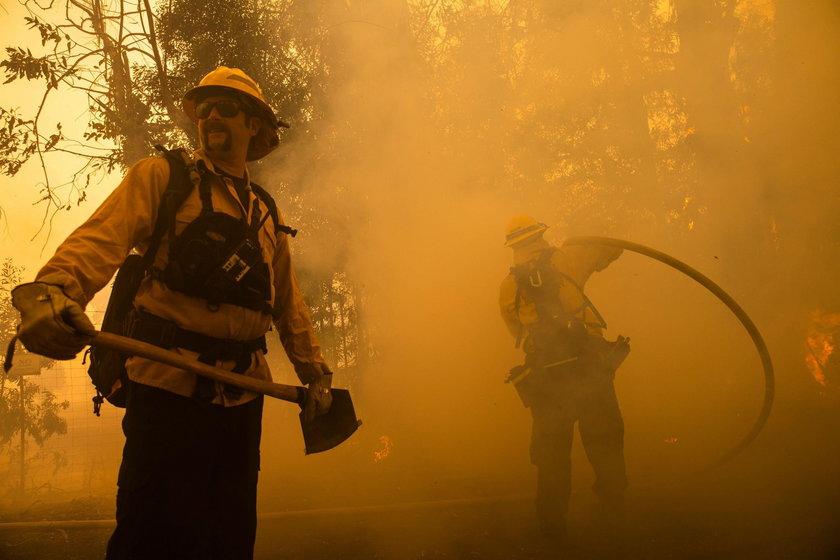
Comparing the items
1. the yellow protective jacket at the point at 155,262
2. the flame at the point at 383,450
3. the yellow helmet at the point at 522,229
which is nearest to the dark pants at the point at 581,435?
the yellow helmet at the point at 522,229

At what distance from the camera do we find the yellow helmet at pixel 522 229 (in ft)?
13.5

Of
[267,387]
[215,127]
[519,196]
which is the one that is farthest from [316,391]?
[519,196]

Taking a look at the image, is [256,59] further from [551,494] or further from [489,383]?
[551,494]

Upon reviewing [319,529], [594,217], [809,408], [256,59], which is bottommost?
[319,529]

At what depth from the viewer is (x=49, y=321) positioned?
1.59 meters

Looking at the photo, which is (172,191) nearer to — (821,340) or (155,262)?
(155,262)

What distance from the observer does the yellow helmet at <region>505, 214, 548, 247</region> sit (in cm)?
413

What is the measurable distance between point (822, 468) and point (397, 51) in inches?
211

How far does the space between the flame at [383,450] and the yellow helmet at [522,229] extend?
3.24 metres

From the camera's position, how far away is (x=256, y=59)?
235 inches

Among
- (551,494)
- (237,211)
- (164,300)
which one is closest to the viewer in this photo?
(164,300)

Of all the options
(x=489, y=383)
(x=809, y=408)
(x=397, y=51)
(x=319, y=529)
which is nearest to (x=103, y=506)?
(x=319, y=529)

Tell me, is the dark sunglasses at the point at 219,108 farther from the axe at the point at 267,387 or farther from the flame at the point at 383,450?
the flame at the point at 383,450

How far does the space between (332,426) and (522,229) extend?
2.17 m
